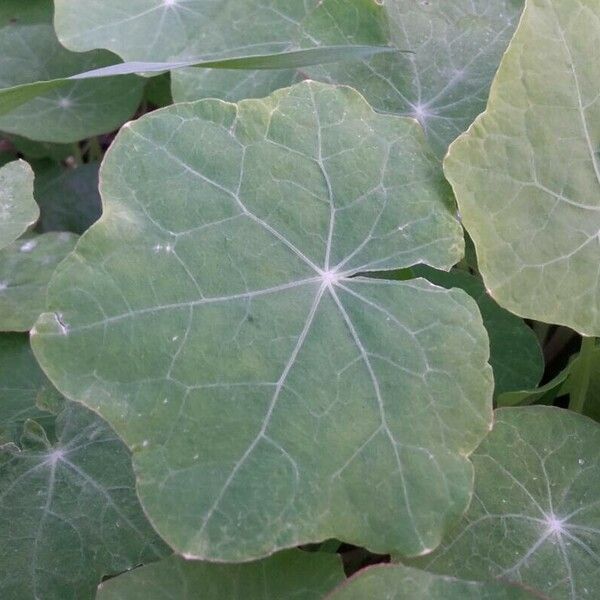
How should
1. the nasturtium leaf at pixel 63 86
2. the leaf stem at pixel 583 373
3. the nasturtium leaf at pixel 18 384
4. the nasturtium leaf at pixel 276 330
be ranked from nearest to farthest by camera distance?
1. the nasturtium leaf at pixel 276 330
2. the leaf stem at pixel 583 373
3. the nasturtium leaf at pixel 18 384
4. the nasturtium leaf at pixel 63 86

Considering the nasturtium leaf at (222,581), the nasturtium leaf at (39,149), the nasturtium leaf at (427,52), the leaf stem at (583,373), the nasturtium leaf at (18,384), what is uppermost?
the nasturtium leaf at (427,52)

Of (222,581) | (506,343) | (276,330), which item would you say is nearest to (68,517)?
(222,581)

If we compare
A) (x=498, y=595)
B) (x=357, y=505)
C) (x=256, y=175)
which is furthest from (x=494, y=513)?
(x=256, y=175)

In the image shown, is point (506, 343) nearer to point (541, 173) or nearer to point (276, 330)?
point (541, 173)

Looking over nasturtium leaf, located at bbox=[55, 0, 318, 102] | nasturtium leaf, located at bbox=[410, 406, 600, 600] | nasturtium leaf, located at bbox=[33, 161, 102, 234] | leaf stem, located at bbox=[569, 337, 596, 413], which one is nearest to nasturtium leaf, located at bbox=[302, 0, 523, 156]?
nasturtium leaf, located at bbox=[55, 0, 318, 102]

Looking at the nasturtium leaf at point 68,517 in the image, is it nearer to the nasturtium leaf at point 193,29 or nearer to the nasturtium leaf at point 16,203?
the nasturtium leaf at point 16,203

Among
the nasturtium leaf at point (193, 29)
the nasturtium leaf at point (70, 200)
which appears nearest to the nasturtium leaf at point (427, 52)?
the nasturtium leaf at point (193, 29)
